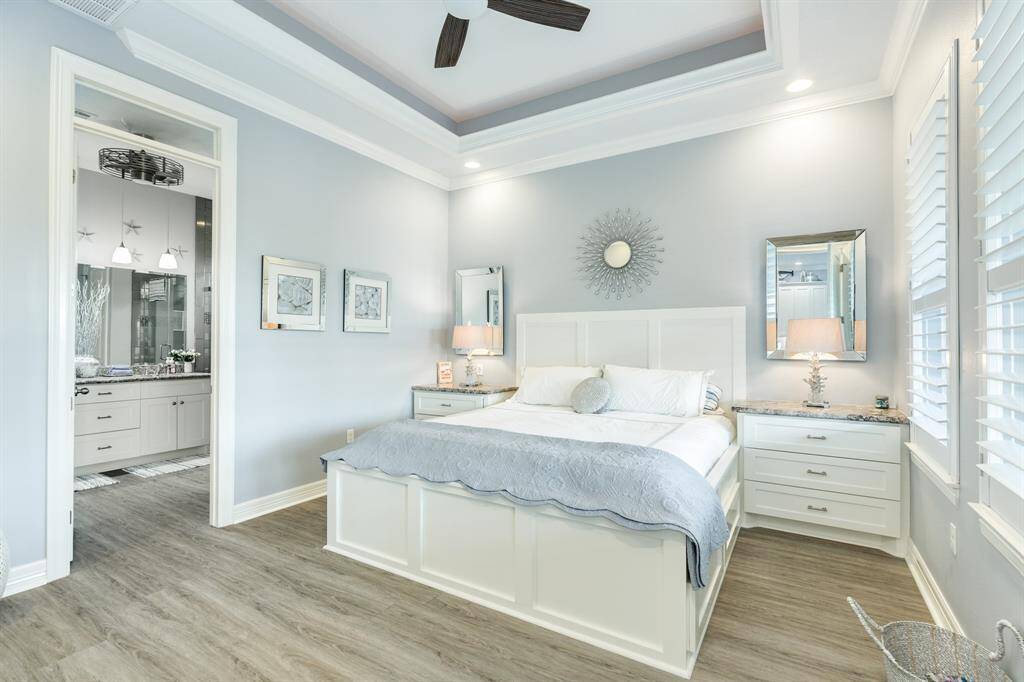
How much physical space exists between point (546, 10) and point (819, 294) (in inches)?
100

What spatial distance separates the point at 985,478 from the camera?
1.63 metres

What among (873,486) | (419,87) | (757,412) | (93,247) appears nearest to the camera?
(873,486)

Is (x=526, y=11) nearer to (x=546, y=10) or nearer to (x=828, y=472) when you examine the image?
(x=546, y=10)

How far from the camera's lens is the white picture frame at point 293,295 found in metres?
3.49

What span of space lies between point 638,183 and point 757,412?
2.09 meters

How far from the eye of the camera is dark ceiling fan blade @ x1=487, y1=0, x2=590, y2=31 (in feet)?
7.77

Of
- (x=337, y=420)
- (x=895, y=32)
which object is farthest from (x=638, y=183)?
(x=337, y=420)

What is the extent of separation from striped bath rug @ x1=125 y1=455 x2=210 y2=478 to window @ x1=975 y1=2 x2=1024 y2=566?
555 cm

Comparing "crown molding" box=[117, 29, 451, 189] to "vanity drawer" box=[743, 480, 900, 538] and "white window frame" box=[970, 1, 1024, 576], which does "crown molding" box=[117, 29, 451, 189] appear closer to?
"white window frame" box=[970, 1, 1024, 576]

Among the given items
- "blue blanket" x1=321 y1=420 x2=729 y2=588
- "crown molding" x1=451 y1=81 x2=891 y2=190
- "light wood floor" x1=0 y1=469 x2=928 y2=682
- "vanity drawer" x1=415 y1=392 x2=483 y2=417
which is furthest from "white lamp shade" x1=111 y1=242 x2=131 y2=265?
"blue blanket" x1=321 y1=420 x2=729 y2=588

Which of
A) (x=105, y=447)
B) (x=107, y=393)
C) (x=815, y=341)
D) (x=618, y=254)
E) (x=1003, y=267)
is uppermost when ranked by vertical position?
(x=618, y=254)

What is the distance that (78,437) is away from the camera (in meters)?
4.33

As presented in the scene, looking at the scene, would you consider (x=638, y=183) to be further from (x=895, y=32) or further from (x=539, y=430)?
(x=539, y=430)

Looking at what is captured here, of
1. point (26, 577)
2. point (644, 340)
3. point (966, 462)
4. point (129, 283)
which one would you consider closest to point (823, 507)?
point (966, 462)
